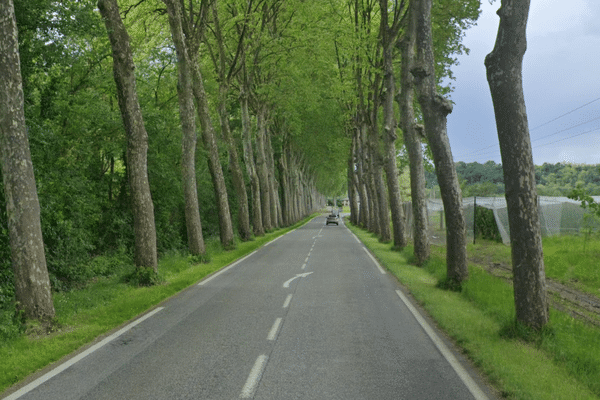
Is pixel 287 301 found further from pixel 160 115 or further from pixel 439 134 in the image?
pixel 160 115

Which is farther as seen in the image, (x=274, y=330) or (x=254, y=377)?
(x=274, y=330)

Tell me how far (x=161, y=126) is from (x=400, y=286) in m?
12.4

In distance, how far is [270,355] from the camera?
7.14 meters

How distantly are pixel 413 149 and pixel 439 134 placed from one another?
4321 millimetres

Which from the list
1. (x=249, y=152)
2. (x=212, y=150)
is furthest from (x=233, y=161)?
(x=212, y=150)

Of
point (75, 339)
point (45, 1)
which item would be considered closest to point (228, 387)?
point (75, 339)

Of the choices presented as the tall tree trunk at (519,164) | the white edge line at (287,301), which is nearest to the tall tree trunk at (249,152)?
the white edge line at (287,301)

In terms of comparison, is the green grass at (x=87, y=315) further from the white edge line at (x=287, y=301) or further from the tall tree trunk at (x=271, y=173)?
the tall tree trunk at (x=271, y=173)

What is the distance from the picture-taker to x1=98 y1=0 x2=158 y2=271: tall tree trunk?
12867 mm

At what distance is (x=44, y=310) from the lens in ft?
28.0

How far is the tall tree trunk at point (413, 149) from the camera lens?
15797 mm

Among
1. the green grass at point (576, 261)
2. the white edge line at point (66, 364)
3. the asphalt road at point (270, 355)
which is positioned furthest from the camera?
the green grass at point (576, 261)

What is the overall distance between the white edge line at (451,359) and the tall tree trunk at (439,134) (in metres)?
2.48

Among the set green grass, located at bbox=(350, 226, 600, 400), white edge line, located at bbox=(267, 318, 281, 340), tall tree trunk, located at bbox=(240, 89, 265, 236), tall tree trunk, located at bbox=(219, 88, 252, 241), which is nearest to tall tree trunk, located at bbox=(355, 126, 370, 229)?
tall tree trunk, located at bbox=(240, 89, 265, 236)
